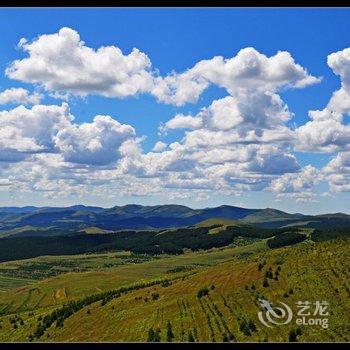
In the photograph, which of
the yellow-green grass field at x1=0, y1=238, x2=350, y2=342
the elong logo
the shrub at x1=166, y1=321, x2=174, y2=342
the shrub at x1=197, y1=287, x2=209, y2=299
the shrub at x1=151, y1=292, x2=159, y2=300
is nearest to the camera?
the elong logo

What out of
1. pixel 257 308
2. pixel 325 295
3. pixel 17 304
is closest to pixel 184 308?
pixel 257 308

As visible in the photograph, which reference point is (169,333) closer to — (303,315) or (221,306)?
(221,306)

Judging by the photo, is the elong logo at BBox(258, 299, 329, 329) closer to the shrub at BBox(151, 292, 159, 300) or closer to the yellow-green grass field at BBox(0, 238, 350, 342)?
the yellow-green grass field at BBox(0, 238, 350, 342)

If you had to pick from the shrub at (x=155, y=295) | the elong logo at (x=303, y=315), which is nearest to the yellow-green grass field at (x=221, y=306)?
the shrub at (x=155, y=295)

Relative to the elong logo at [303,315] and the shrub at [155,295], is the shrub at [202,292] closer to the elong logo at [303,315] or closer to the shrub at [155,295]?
the shrub at [155,295]

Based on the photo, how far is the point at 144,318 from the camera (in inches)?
3524

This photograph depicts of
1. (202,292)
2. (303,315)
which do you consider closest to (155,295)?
(202,292)

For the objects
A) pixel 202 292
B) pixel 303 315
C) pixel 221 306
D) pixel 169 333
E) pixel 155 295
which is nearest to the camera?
pixel 303 315

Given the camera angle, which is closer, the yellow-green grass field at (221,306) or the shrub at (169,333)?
the yellow-green grass field at (221,306)

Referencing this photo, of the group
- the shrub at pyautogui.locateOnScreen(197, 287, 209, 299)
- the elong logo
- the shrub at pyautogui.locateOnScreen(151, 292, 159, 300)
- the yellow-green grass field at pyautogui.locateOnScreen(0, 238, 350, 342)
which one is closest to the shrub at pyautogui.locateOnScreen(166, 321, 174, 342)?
the yellow-green grass field at pyautogui.locateOnScreen(0, 238, 350, 342)

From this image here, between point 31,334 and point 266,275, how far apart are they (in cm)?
5333
